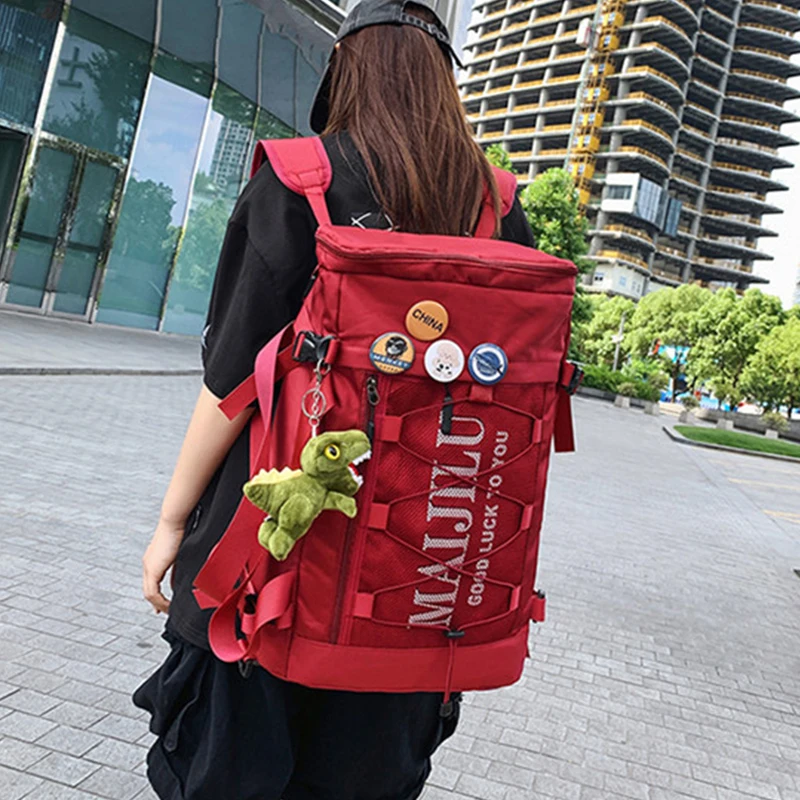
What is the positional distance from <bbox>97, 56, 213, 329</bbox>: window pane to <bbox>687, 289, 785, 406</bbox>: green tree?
3764 centimetres

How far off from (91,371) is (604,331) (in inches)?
2550

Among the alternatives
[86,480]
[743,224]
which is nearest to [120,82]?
[86,480]

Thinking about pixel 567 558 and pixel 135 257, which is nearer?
pixel 567 558

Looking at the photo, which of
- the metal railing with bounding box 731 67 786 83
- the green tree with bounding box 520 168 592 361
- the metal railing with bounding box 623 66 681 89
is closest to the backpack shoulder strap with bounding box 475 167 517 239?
the green tree with bounding box 520 168 592 361

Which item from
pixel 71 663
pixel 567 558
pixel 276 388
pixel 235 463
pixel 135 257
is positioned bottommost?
pixel 71 663

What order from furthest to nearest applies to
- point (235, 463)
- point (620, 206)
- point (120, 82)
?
1. point (620, 206)
2. point (120, 82)
3. point (235, 463)

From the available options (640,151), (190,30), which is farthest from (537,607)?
(640,151)

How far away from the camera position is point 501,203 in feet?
5.37

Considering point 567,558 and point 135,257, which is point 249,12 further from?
point 567,558

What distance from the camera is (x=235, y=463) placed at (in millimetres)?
1464

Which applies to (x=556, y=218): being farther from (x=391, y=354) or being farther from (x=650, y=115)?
(x=650, y=115)

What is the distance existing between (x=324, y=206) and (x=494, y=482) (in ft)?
1.71

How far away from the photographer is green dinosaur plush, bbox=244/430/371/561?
4.09 feet

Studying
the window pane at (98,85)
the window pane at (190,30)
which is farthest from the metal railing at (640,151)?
the window pane at (98,85)
